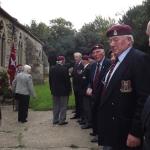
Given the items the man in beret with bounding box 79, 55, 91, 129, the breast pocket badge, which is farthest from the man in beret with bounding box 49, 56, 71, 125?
the breast pocket badge

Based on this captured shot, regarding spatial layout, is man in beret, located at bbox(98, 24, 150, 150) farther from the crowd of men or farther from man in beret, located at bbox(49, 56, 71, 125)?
man in beret, located at bbox(49, 56, 71, 125)

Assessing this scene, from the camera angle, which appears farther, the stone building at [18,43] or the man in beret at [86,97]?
the stone building at [18,43]

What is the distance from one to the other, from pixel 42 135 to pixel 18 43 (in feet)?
77.9

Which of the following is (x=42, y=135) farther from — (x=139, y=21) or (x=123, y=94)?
(x=139, y=21)

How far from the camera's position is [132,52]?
5664 mm

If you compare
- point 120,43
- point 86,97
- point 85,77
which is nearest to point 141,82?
point 120,43

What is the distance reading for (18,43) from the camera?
35.1m

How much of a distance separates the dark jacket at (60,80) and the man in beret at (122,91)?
26.3 ft

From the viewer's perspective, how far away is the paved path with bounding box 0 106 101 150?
10312 millimetres

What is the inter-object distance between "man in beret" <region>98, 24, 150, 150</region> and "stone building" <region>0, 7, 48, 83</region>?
2081cm

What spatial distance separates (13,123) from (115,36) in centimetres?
916

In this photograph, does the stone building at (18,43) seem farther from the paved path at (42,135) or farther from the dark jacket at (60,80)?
the paved path at (42,135)

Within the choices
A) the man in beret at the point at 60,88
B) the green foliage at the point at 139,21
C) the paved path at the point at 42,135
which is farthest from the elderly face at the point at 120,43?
the green foliage at the point at 139,21

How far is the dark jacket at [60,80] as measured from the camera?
13938mm
